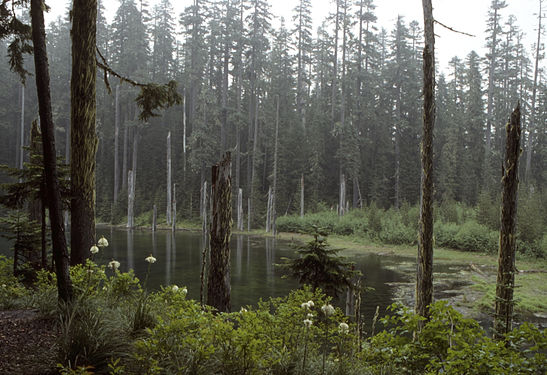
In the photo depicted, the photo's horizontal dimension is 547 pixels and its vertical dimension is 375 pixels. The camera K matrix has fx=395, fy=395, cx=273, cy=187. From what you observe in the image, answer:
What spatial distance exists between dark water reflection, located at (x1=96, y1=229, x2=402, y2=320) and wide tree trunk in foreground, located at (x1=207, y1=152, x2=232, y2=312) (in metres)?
1.32

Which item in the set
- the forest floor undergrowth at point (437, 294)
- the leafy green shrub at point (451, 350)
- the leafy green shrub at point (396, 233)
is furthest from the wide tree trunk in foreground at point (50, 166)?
the leafy green shrub at point (396, 233)

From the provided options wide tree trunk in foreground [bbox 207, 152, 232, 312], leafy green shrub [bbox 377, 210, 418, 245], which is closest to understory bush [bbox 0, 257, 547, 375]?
wide tree trunk in foreground [bbox 207, 152, 232, 312]

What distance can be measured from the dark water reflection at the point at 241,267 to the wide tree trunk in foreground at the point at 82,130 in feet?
5.98

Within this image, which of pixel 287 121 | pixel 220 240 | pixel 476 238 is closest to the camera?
pixel 220 240

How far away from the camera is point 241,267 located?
17516mm

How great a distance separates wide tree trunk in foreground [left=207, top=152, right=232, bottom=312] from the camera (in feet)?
22.5

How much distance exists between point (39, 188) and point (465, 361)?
784cm

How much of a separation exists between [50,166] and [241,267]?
13634 mm

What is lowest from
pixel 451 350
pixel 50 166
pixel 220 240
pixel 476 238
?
pixel 476 238

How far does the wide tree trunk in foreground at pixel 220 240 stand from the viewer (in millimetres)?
6848

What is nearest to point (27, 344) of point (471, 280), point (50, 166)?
point (50, 166)

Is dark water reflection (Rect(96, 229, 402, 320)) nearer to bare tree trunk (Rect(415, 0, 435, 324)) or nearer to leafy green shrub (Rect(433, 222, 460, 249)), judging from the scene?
bare tree trunk (Rect(415, 0, 435, 324))

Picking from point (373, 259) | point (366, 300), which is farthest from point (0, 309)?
point (373, 259)

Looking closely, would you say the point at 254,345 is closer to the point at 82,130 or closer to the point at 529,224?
the point at 82,130
